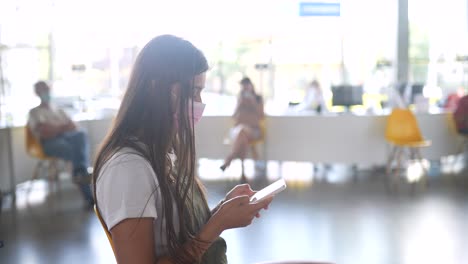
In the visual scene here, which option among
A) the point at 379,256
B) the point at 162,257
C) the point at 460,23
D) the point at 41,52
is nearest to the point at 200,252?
the point at 162,257

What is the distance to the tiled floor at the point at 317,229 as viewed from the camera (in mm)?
4629

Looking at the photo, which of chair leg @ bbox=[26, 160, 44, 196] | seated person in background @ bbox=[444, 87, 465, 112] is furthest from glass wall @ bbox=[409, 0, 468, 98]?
chair leg @ bbox=[26, 160, 44, 196]

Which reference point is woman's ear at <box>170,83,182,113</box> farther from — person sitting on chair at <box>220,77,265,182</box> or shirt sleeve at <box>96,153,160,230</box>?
person sitting on chair at <box>220,77,265,182</box>

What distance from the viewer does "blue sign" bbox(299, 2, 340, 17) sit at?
35.1ft

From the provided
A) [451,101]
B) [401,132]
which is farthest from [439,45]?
[401,132]

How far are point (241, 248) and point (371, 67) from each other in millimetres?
8008

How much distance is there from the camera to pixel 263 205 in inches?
62.6

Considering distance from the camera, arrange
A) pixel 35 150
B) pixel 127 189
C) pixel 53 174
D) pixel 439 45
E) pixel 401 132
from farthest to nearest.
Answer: pixel 439 45
pixel 401 132
pixel 53 174
pixel 35 150
pixel 127 189

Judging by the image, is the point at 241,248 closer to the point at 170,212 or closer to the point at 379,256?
the point at 379,256

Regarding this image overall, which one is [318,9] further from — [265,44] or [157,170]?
[157,170]

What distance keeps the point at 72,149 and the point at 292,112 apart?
3.69m

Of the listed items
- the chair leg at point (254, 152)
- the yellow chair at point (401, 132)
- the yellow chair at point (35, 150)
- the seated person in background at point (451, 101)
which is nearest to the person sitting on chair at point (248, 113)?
the chair leg at point (254, 152)

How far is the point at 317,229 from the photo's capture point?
5.40 metres

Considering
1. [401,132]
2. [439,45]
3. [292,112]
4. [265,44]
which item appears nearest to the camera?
[401,132]
